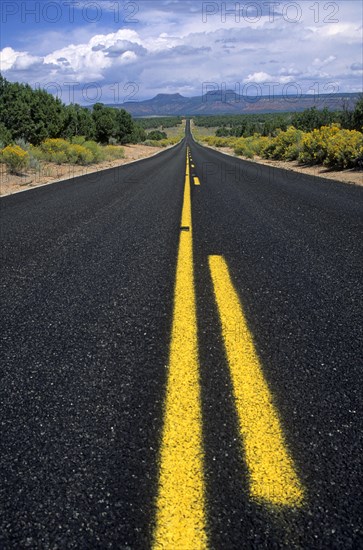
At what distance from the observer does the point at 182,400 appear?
1.91 metres

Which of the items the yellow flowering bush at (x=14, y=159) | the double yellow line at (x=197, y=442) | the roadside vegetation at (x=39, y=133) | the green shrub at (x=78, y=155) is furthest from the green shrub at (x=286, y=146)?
the double yellow line at (x=197, y=442)

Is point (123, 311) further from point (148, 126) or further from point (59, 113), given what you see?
point (148, 126)

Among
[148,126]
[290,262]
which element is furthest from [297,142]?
[148,126]

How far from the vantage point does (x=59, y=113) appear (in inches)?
1378

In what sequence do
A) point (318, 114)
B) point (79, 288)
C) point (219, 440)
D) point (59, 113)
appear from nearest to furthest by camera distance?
point (219, 440), point (79, 288), point (59, 113), point (318, 114)

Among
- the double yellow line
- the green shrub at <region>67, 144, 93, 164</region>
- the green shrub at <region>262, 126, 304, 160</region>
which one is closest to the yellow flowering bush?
the green shrub at <region>67, 144, 93, 164</region>

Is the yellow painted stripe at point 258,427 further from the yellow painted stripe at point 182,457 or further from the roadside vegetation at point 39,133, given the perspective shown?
the roadside vegetation at point 39,133

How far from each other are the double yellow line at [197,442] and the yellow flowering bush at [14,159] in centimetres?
1570

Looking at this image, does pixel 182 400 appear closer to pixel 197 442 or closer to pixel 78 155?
pixel 197 442

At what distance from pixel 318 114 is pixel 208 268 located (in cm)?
9353

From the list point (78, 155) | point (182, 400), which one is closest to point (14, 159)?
point (78, 155)

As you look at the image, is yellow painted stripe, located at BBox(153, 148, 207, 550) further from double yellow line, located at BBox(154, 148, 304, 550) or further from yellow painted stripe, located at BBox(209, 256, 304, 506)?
yellow painted stripe, located at BBox(209, 256, 304, 506)

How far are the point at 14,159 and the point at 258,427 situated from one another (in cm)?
1694

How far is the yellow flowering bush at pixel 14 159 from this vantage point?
16172mm
